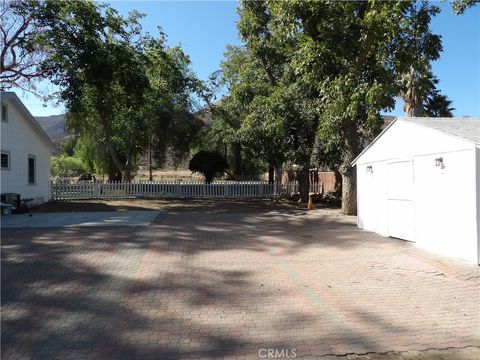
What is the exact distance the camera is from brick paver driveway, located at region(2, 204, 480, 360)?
440 cm

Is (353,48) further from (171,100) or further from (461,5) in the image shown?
(171,100)

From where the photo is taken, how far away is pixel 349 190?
15.5 m

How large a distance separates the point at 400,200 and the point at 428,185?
4.34 ft

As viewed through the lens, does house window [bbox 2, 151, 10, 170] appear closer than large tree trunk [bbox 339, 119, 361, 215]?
No

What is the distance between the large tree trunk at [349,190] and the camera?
15.3 metres

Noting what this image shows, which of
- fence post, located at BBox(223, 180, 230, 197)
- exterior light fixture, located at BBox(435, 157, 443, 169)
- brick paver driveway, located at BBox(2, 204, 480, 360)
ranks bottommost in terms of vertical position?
brick paver driveway, located at BBox(2, 204, 480, 360)

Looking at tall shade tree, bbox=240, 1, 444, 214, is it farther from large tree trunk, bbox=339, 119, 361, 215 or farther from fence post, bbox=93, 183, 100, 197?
fence post, bbox=93, 183, 100, 197

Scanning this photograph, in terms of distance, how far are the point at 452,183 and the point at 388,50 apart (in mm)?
7337

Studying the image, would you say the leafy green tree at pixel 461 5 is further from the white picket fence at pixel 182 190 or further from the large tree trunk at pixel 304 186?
the white picket fence at pixel 182 190

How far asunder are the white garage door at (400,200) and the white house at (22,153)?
14.4 meters

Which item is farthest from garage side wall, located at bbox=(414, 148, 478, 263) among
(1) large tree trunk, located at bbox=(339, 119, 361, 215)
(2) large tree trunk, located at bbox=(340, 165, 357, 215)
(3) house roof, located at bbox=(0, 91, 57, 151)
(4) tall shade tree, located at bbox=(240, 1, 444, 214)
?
(3) house roof, located at bbox=(0, 91, 57, 151)

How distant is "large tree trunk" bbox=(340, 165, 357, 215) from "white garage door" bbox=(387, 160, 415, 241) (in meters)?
4.85

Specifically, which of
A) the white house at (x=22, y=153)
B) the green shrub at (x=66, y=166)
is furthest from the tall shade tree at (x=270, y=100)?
the green shrub at (x=66, y=166)

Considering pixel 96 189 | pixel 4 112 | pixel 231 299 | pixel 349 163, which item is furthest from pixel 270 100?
pixel 231 299
